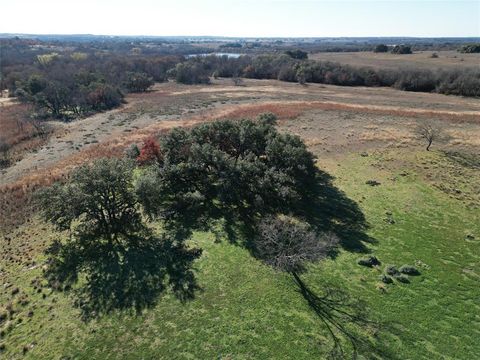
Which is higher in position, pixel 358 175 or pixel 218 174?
pixel 218 174

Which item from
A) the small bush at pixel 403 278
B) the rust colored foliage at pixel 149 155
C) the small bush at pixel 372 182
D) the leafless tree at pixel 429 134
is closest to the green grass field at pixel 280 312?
the small bush at pixel 403 278

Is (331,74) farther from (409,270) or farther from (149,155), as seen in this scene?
(409,270)

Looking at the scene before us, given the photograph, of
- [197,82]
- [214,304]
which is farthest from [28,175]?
[197,82]

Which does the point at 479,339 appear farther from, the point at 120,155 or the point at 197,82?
the point at 197,82

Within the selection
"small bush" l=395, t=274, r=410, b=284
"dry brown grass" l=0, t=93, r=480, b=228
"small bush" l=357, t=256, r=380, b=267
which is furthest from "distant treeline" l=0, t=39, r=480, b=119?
"small bush" l=395, t=274, r=410, b=284

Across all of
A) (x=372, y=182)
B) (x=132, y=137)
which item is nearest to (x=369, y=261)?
(x=372, y=182)

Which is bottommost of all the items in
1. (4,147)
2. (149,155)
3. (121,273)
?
(4,147)
